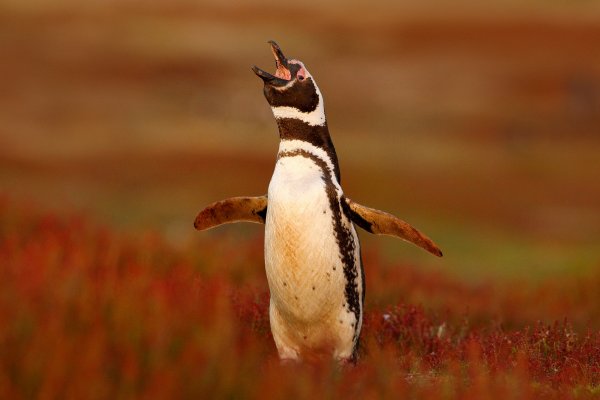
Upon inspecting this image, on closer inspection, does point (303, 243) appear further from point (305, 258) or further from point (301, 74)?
point (301, 74)

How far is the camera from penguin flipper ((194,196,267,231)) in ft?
21.3

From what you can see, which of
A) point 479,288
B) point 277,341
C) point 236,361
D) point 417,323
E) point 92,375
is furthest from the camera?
point 479,288

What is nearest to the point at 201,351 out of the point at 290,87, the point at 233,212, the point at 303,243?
the point at 303,243

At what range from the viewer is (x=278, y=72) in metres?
6.10

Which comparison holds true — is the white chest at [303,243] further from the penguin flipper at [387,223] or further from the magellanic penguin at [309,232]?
the penguin flipper at [387,223]

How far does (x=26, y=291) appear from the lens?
204 inches

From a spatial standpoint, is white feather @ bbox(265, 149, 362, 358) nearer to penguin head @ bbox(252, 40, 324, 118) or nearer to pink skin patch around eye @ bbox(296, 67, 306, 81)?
penguin head @ bbox(252, 40, 324, 118)

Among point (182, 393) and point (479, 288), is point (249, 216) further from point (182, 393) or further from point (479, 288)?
Result: point (479, 288)

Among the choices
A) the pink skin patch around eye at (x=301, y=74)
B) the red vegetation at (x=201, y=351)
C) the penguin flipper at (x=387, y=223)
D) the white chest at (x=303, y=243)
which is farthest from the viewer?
the penguin flipper at (x=387, y=223)

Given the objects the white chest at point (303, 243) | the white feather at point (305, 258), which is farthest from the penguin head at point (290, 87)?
the white chest at point (303, 243)

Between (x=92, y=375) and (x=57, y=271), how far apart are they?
190 centimetres

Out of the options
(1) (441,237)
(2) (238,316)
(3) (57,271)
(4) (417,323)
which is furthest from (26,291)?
(1) (441,237)

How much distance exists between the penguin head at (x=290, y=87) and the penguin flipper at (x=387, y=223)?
0.68m

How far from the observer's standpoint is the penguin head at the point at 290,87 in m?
5.96
